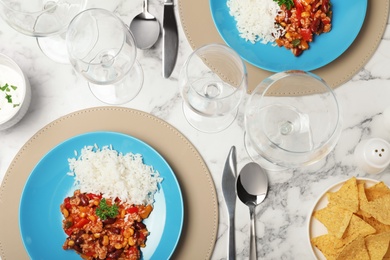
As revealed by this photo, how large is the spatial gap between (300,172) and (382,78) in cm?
39

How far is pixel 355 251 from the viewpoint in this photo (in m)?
1.63

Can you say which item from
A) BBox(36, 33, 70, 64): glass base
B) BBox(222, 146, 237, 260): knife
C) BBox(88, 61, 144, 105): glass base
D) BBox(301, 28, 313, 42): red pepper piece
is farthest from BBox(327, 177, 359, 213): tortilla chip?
BBox(36, 33, 70, 64): glass base

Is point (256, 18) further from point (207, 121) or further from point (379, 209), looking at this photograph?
point (379, 209)

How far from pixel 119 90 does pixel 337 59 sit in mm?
667

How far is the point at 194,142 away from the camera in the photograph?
1.76 metres

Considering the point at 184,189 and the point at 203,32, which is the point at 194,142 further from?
the point at 203,32

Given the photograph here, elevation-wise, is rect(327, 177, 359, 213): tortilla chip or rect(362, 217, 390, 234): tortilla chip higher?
rect(327, 177, 359, 213): tortilla chip

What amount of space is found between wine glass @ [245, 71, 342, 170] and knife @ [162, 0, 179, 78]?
0.97 ft

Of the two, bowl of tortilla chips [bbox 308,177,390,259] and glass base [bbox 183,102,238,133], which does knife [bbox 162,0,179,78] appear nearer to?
glass base [bbox 183,102,238,133]

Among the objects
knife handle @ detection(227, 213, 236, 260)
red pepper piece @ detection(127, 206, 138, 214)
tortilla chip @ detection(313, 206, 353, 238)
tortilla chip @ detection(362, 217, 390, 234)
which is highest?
tortilla chip @ detection(313, 206, 353, 238)

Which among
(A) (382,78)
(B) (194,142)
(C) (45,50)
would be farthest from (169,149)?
(A) (382,78)

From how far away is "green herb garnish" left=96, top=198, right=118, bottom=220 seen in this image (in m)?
1.64

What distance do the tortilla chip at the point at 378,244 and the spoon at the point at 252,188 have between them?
0.32 meters

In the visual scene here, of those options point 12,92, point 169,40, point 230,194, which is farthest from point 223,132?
point 12,92
